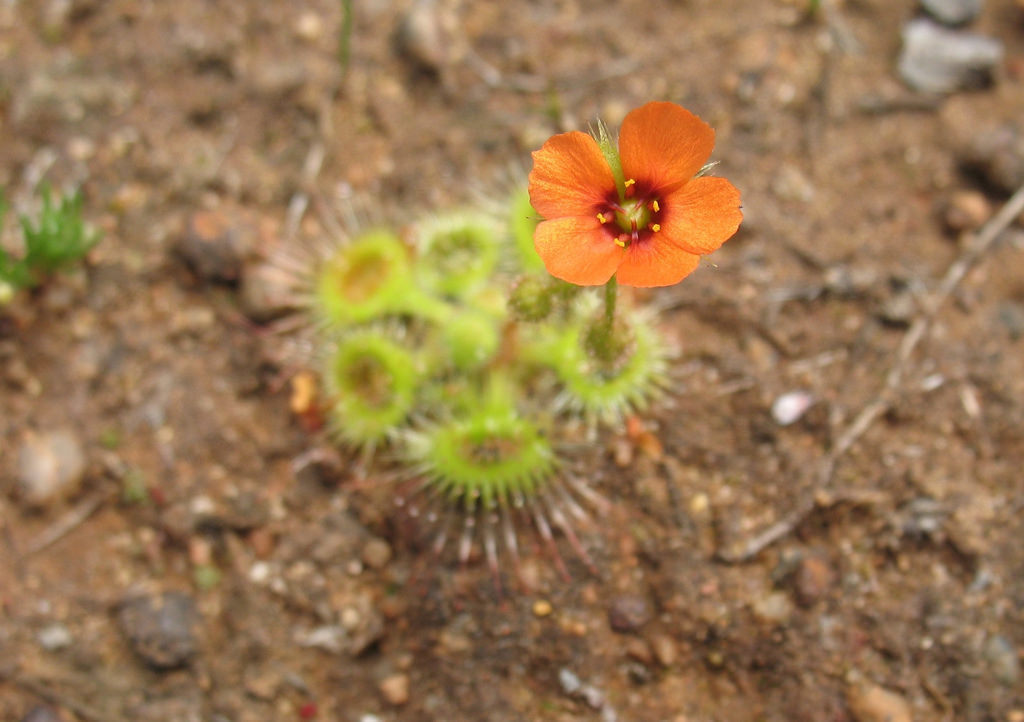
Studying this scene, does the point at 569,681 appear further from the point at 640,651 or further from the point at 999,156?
the point at 999,156

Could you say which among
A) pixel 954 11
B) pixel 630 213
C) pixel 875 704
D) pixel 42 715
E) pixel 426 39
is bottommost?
pixel 42 715

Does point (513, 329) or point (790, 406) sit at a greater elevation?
point (513, 329)

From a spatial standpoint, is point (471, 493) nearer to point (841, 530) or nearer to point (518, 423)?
point (518, 423)

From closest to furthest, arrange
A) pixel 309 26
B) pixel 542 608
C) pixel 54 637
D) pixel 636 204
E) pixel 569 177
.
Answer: pixel 569 177 → pixel 636 204 → pixel 542 608 → pixel 54 637 → pixel 309 26

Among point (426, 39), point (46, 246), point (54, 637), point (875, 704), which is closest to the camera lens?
point (875, 704)

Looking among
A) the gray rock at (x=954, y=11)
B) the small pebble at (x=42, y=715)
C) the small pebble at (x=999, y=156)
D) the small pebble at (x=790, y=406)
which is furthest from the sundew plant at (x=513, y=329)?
the gray rock at (x=954, y=11)

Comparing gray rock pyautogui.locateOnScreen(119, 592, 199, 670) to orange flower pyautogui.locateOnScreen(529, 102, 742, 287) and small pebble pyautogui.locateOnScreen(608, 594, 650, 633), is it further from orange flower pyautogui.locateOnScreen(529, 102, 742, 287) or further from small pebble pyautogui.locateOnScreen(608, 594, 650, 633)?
orange flower pyautogui.locateOnScreen(529, 102, 742, 287)

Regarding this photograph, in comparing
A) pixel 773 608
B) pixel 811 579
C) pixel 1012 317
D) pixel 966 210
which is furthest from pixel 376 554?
pixel 966 210
